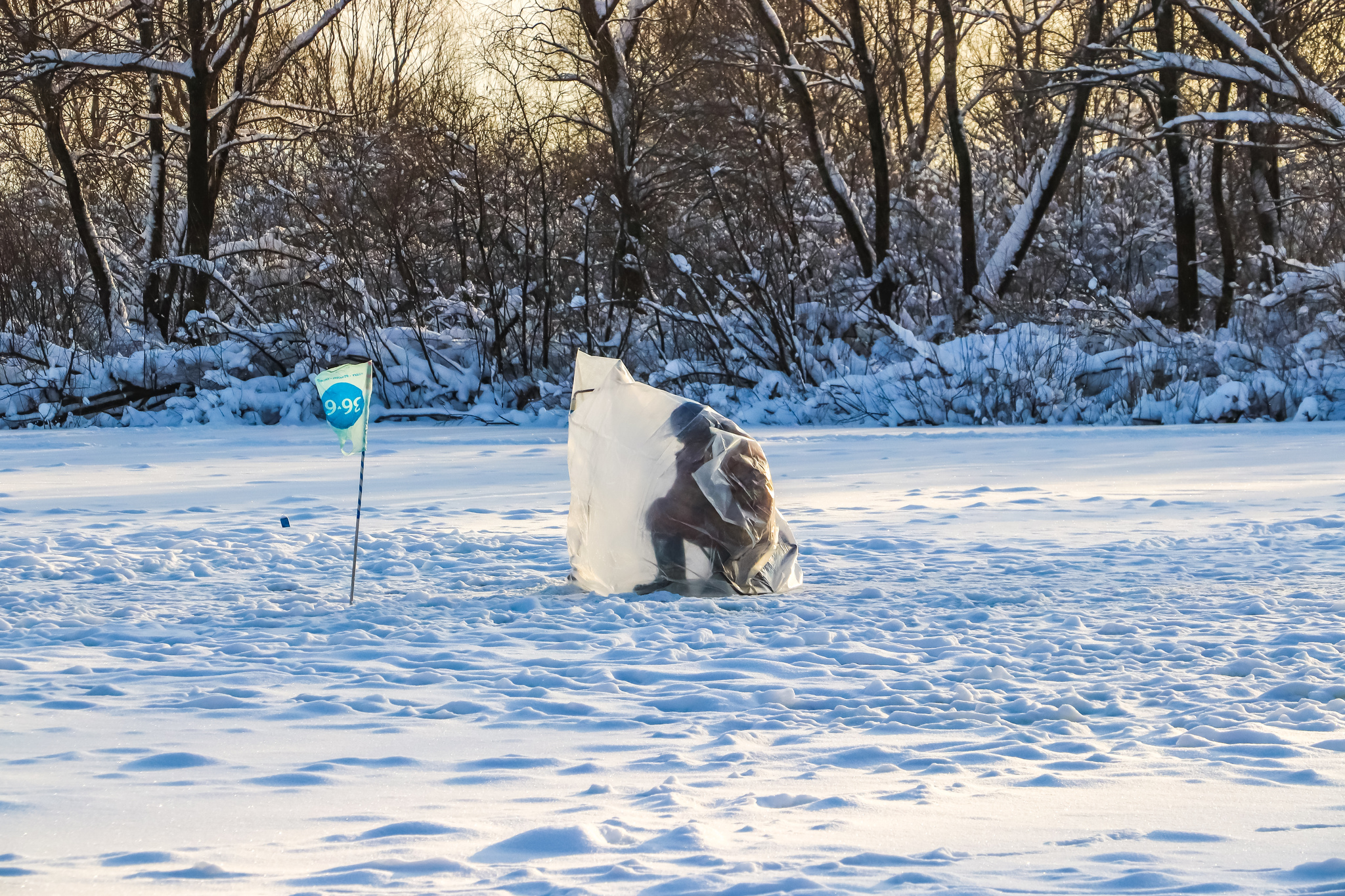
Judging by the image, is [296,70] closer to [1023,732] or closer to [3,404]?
[3,404]

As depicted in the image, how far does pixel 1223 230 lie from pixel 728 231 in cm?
577

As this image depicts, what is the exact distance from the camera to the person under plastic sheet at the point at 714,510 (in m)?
5.70

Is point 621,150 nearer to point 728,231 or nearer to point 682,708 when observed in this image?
point 728,231

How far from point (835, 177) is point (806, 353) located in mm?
2742

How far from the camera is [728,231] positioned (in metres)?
17.5

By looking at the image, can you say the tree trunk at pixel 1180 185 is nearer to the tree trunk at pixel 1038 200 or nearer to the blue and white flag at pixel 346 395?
the tree trunk at pixel 1038 200

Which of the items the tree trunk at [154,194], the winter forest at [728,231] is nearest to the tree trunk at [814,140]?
the winter forest at [728,231]

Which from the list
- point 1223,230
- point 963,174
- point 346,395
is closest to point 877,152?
point 963,174

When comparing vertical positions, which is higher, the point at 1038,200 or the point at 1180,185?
the point at 1180,185

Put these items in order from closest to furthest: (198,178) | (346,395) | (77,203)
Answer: (346,395)
(198,178)
(77,203)

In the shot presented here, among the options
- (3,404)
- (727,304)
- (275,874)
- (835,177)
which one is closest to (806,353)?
(727,304)

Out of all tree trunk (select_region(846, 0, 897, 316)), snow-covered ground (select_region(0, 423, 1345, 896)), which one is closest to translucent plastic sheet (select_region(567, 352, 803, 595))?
snow-covered ground (select_region(0, 423, 1345, 896))

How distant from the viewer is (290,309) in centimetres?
1952

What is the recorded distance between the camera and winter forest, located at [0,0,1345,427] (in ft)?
51.2
